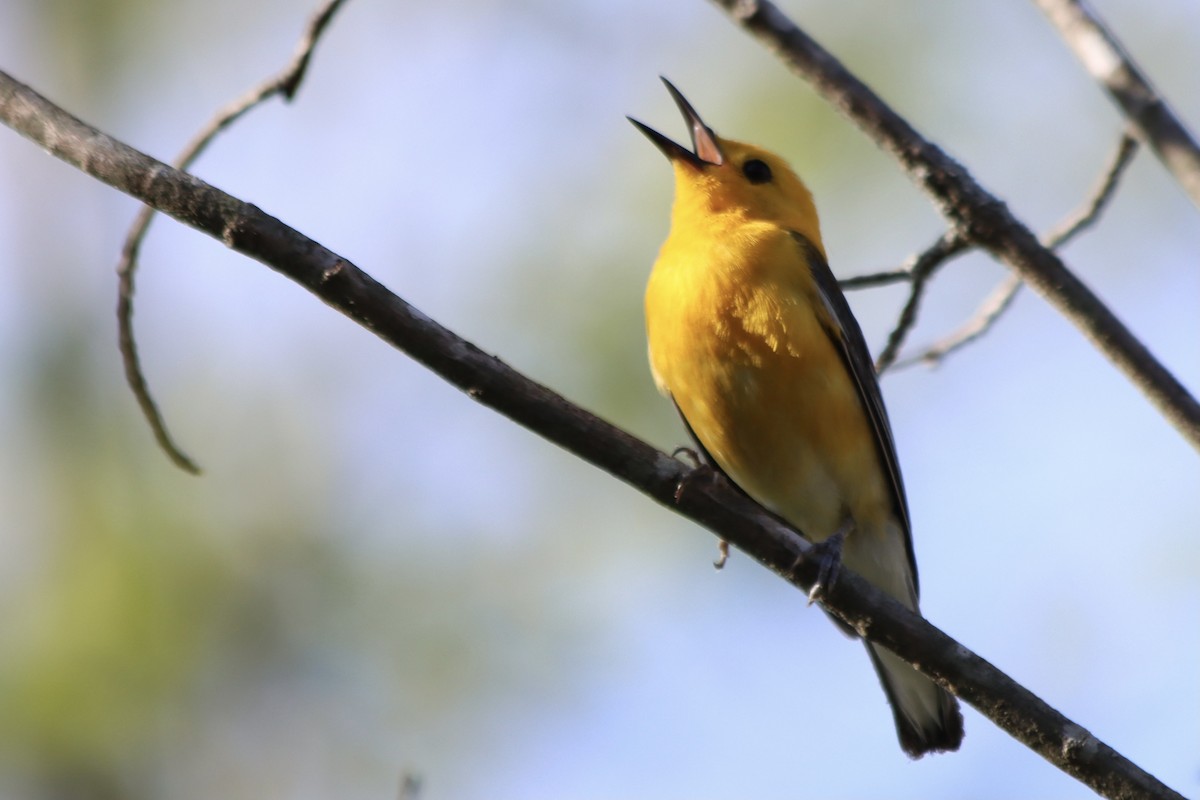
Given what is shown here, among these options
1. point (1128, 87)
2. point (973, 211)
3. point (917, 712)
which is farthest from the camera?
point (917, 712)

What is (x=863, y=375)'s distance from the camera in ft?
22.7

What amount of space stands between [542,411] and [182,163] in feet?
5.97

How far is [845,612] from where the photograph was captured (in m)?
4.88

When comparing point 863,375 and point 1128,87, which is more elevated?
point 863,375

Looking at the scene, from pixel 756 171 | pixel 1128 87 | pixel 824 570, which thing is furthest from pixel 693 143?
pixel 1128 87

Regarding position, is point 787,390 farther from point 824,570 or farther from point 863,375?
point 824,570

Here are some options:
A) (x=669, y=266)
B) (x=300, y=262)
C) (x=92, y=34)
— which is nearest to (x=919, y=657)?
(x=300, y=262)

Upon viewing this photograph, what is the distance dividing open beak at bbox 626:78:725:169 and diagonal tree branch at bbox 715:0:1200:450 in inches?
150

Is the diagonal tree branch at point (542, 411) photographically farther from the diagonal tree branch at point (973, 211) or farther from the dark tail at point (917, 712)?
the dark tail at point (917, 712)

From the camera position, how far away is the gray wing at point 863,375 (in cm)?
688

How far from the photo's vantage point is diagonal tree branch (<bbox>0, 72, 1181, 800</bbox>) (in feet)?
12.9

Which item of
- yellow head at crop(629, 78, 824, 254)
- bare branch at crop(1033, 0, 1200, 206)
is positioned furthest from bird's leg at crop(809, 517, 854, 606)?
yellow head at crop(629, 78, 824, 254)

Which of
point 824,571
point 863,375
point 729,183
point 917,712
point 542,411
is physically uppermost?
point 729,183

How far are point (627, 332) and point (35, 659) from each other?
4.66m
